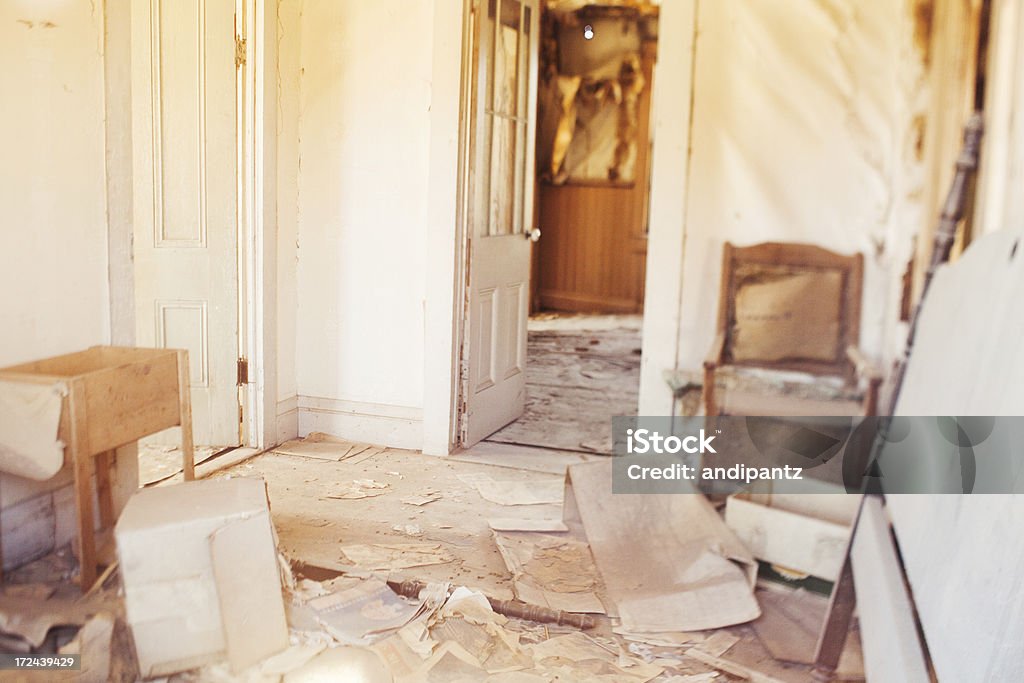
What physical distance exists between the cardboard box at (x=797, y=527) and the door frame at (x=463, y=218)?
1061 millimetres

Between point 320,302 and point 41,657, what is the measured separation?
8.28 feet

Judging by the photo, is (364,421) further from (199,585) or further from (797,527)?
(797,527)

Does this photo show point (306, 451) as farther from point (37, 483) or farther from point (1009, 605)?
point (1009, 605)

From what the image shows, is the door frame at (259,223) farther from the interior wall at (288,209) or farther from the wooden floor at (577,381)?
the wooden floor at (577,381)

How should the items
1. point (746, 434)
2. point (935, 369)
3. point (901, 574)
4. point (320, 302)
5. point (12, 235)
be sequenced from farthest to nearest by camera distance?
point (320, 302) → point (746, 434) → point (12, 235) → point (935, 369) → point (901, 574)

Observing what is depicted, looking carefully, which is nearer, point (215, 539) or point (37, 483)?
point (215, 539)

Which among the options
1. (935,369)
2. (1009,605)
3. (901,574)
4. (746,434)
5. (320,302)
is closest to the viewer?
(1009,605)

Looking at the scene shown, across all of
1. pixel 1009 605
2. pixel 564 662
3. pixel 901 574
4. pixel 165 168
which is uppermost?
pixel 165 168

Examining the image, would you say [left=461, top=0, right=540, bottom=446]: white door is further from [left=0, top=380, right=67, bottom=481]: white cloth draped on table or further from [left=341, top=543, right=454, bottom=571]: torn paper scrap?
[left=0, top=380, right=67, bottom=481]: white cloth draped on table

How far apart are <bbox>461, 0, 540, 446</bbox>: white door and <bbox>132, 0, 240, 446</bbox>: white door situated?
117 centimetres

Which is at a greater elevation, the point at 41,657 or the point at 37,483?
the point at 37,483

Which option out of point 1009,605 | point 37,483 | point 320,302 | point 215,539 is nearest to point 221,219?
point 320,302

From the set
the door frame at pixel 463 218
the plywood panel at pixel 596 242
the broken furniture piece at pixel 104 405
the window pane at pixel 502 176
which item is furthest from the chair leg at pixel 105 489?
the plywood panel at pixel 596 242

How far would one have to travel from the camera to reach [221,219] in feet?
14.0
